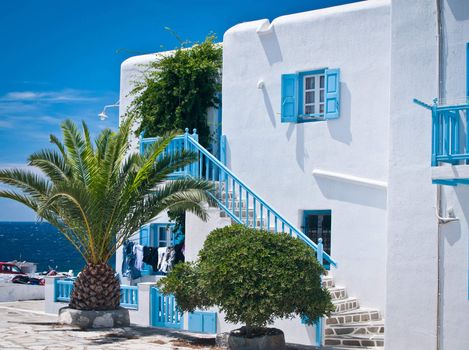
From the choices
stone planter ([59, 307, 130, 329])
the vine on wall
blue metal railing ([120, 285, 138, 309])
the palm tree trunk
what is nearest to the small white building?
the vine on wall

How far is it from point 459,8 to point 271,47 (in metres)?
6.43

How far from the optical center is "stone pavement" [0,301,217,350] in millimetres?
12719

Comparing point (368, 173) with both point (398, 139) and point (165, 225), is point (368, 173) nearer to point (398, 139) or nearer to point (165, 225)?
point (398, 139)

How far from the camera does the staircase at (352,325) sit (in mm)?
13289

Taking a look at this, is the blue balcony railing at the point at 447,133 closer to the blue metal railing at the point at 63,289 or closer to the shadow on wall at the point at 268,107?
the shadow on wall at the point at 268,107

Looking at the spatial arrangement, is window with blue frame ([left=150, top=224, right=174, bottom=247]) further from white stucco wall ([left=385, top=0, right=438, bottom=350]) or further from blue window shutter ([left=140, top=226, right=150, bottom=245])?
white stucco wall ([left=385, top=0, right=438, bottom=350])

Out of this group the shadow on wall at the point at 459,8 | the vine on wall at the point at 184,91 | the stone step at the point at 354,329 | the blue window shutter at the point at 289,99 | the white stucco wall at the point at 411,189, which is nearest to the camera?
the white stucco wall at the point at 411,189

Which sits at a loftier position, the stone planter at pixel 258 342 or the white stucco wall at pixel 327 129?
the white stucco wall at pixel 327 129

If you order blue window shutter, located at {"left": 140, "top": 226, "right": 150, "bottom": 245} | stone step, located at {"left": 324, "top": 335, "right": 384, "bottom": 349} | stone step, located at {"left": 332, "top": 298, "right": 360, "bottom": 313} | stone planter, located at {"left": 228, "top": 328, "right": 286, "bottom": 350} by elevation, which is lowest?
stone step, located at {"left": 324, "top": 335, "right": 384, "bottom": 349}

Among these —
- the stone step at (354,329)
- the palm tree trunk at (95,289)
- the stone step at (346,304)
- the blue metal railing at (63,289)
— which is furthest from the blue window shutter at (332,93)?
the blue metal railing at (63,289)

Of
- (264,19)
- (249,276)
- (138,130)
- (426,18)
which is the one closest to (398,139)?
(426,18)

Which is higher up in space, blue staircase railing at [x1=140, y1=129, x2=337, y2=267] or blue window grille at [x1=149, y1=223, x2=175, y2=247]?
blue staircase railing at [x1=140, y1=129, x2=337, y2=267]

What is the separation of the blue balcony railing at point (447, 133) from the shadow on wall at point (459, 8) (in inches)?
64.3

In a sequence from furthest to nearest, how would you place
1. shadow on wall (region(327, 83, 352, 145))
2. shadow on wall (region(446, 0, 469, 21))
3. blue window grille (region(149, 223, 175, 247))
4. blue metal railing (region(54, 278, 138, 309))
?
blue window grille (region(149, 223, 175, 247))
blue metal railing (region(54, 278, 138, 309))
shadow on wall (region(327, 83, 352, 145))
shadow on wall (region(446, 0, 469, 21))
